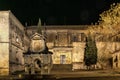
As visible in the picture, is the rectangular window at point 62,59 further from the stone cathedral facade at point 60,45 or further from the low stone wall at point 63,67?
the low stone wall at point 63,67

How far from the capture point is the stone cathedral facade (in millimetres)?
53300

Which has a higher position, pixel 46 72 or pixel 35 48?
pixel 35 48

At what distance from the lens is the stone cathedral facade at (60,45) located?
53.3m

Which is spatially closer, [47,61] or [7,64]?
[47,61]

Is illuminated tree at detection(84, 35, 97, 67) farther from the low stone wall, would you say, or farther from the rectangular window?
the rectangular window

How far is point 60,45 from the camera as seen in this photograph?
7662 cm

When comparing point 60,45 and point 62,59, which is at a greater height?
point 60,45

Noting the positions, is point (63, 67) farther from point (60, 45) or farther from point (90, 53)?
point (60, 45)

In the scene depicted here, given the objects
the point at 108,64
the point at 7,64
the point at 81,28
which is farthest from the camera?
the point at 81,28

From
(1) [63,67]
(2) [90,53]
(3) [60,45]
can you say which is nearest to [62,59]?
(3) [60,45]

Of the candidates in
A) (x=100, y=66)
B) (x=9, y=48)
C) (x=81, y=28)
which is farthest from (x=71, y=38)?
(x=9, y=48)

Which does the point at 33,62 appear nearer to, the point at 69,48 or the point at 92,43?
the point at 92,43

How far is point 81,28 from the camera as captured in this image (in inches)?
3120

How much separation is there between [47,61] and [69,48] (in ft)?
80.7
